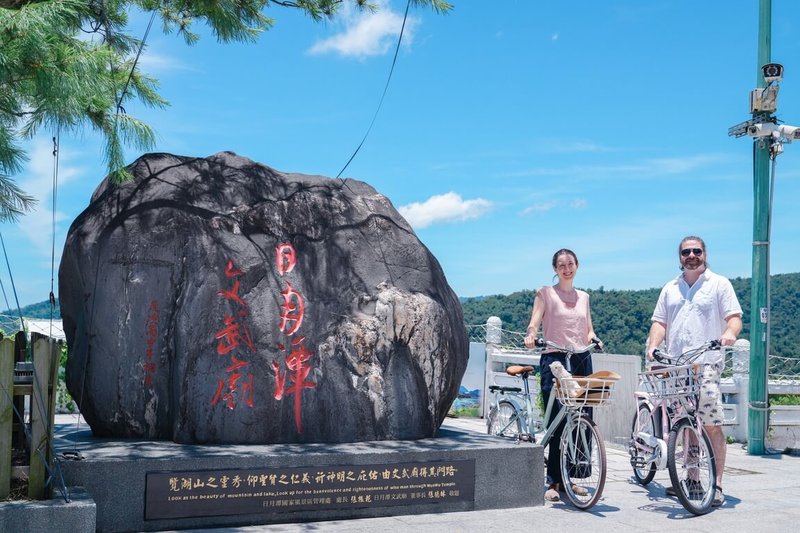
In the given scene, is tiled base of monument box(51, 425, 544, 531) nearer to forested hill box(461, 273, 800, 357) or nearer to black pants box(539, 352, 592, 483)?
black pants box(539, 352, 592, 483)

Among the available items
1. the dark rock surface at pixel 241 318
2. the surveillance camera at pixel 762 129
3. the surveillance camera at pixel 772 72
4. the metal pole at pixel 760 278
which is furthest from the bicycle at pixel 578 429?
the surveillance camera at pixel 772 72

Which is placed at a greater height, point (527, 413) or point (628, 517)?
point (527, 413)

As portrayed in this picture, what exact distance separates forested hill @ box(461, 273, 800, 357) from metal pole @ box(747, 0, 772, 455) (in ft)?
23.7

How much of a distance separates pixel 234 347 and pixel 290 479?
94cm

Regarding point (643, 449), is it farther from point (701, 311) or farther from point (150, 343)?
point (150, 343)

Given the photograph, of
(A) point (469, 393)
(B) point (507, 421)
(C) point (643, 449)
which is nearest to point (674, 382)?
(C) point (643, 449)

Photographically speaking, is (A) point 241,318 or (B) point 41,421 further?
(A) point 241,318

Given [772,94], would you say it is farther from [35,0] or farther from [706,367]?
[35,0]

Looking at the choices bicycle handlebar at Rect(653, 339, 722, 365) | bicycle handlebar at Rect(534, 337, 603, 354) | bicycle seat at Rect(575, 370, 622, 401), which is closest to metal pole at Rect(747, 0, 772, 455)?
bicycle handlebar at Rect(653, 339, 722, 365)

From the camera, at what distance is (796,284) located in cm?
2959

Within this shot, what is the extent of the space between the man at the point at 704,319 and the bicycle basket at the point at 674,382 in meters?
0.10

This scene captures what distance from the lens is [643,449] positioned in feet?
19.9

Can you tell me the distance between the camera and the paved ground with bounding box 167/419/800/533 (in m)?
4.91

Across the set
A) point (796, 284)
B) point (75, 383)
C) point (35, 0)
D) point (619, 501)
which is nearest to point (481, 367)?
point (619, 501)
